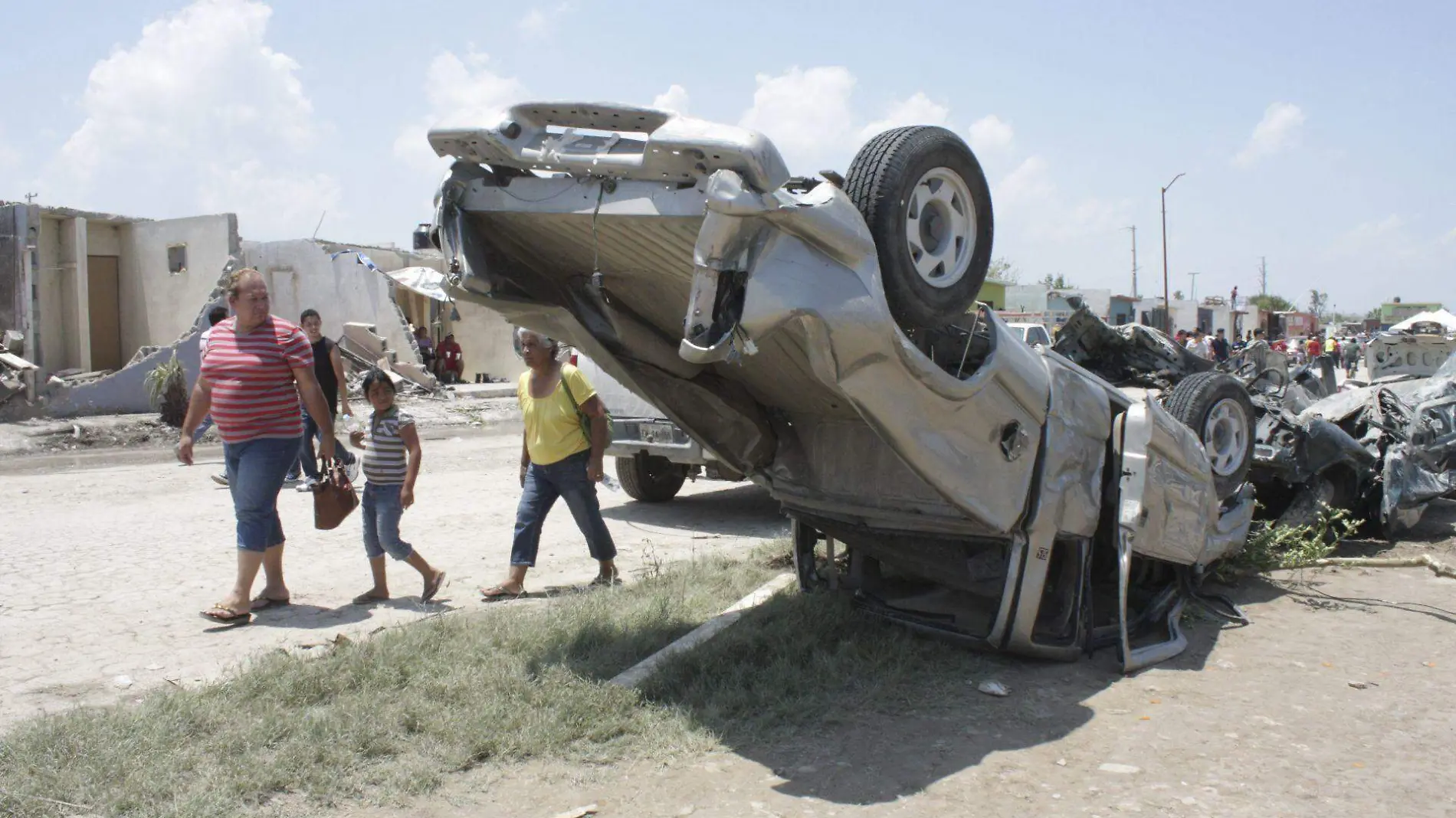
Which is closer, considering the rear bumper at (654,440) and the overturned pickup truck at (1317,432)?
the overturned pickup truck at (1317,432)

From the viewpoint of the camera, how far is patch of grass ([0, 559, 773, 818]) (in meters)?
3.48

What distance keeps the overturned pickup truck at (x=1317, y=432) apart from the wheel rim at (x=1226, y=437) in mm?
1067

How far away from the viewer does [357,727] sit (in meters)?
3.96

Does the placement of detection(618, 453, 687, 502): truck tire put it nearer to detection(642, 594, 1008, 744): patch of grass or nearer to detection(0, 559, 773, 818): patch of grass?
detection(642, 594, 1008, 744): patch of grass

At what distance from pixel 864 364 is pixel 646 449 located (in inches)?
191

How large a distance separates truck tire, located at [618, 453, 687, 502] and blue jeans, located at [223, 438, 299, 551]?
13.4 feet

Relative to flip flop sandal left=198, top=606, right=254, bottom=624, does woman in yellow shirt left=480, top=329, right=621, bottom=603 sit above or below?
above

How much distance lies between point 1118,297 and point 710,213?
55118 mm

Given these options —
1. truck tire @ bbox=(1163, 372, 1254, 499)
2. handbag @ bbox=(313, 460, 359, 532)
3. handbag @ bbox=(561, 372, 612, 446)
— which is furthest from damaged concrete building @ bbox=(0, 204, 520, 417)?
truck tire @ bbox=(1163, 372, 1254, 499)

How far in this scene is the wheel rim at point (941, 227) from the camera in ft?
14.1

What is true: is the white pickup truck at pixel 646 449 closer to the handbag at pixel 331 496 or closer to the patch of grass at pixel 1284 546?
the handbag at pixel 331 496

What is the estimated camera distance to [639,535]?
27.6 feet

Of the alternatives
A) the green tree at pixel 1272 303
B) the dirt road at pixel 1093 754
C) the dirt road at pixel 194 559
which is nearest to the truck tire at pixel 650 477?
the dirt road at pixel 194 559

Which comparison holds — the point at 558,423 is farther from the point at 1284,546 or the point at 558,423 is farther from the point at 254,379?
the point at 1284,546
